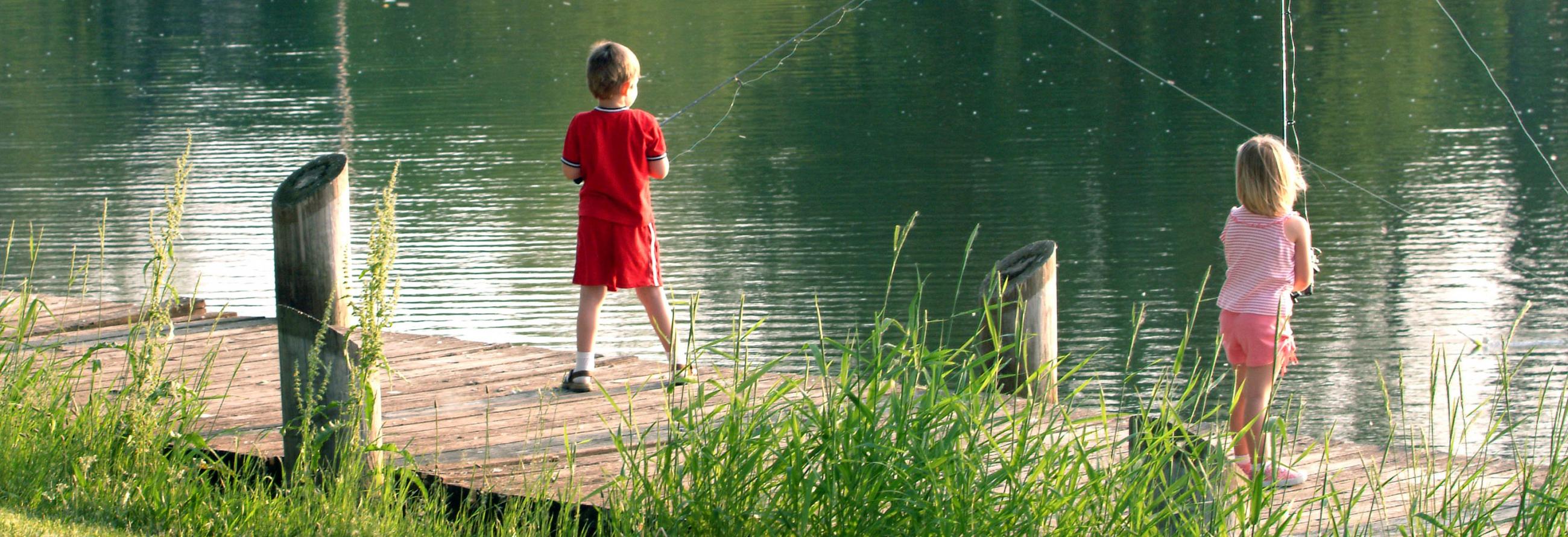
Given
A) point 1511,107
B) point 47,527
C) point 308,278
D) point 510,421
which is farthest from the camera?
point 1511,107

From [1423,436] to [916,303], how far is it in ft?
3.76

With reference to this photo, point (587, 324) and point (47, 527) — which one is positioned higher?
point (587, 324)

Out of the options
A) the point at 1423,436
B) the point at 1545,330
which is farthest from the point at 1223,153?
the point at 1423,436

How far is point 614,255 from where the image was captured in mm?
5160

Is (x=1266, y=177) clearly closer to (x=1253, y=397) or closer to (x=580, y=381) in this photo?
(x=1253, y=397)

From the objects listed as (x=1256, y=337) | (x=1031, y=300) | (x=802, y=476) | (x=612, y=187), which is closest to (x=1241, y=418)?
(x=1256, y=337)

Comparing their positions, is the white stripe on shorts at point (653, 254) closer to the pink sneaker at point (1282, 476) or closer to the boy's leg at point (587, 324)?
the boy's leg at point (587, 324)

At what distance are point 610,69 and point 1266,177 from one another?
6.47ft

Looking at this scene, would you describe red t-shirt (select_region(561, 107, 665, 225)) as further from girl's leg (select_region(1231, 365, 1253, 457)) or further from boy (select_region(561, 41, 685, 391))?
girl's leg (select_region(1231, 365, 1253, 457))

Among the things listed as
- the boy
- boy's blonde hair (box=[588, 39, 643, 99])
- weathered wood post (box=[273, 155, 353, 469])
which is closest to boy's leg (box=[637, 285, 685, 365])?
the boy

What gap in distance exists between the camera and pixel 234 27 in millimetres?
26562

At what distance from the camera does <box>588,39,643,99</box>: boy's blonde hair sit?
5012 mm

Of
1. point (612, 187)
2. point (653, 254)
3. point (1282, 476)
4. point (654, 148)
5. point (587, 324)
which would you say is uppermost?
point (654, 148)

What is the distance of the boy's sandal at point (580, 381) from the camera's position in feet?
17.1
